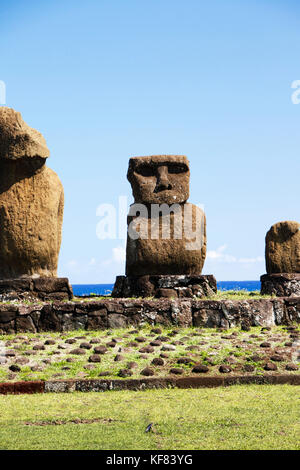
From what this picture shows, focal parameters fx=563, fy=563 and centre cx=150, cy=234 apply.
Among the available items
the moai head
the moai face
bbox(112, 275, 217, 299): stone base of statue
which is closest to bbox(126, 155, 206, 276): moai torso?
the moai face

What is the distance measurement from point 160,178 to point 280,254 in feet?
12.6

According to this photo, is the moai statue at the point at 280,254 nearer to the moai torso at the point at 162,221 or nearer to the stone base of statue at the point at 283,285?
the stone base of statue at the point at 283,285

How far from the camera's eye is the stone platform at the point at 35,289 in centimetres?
983

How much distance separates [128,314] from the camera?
9117 millimetres

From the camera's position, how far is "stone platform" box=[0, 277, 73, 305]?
983cm

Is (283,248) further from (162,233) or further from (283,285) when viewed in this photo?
(162,233)

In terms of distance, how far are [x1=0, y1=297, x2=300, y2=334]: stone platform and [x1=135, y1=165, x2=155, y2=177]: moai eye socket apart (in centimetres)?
283

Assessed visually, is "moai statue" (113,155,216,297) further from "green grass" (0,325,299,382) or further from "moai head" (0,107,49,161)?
"moai head" (0,107,49,161)

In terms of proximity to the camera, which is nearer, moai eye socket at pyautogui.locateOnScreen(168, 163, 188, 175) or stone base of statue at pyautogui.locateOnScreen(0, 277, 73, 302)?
stone base of statue at pyautogui.locateOnScreen(0, 277, 73, 302)

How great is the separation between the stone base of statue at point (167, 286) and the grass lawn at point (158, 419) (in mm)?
4039

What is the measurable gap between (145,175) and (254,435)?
282 inches

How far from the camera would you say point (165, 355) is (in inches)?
283

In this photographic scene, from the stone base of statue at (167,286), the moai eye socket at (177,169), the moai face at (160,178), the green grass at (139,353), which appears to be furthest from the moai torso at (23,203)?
the moai eye socket at (177,169)
